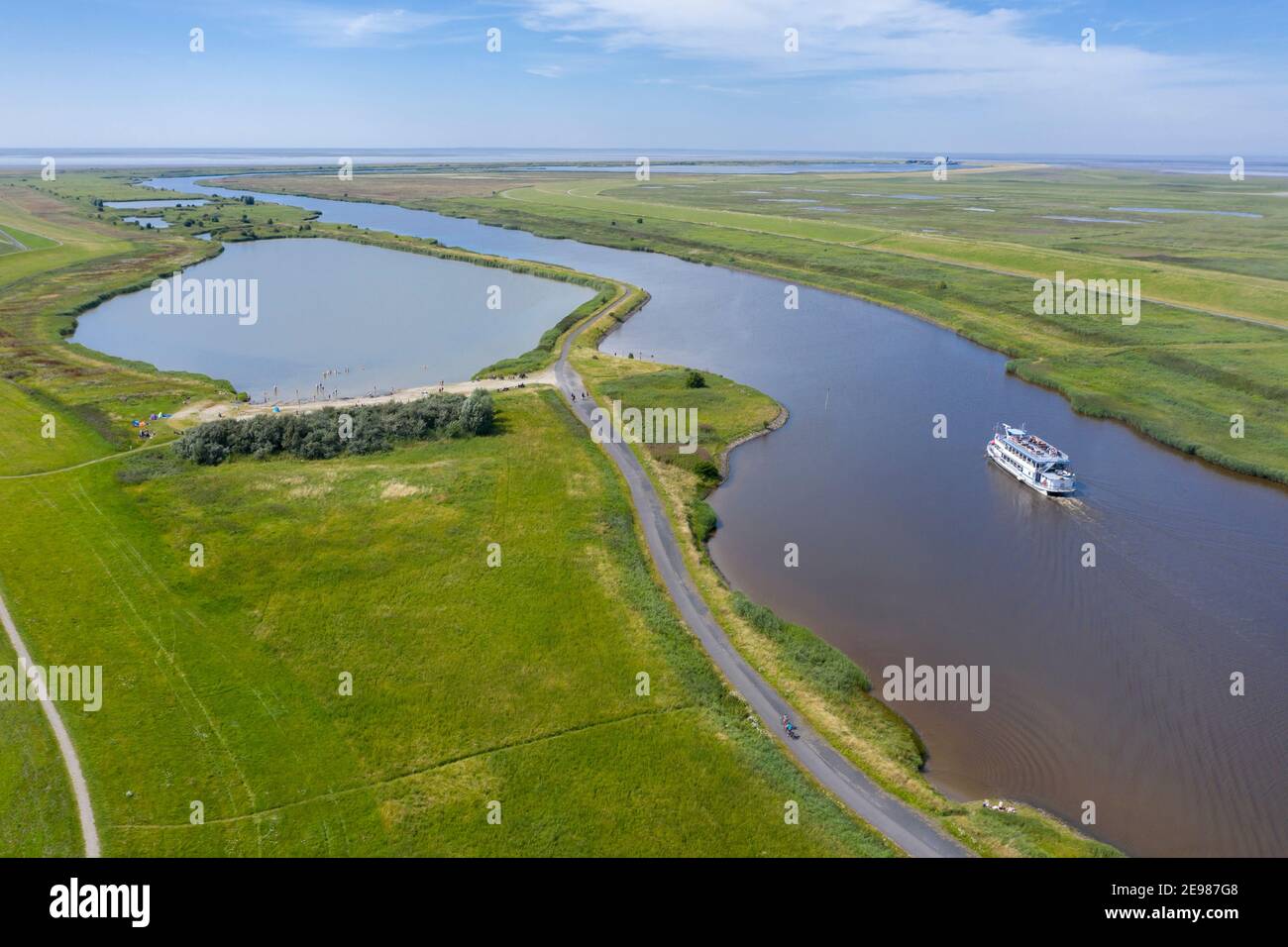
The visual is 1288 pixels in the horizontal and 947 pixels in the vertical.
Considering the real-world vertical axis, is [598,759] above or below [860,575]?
below

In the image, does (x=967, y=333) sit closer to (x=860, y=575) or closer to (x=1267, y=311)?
(x=1267, y=311)

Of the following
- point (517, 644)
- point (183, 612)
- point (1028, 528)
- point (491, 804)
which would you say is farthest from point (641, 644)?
point (1028, 528)
